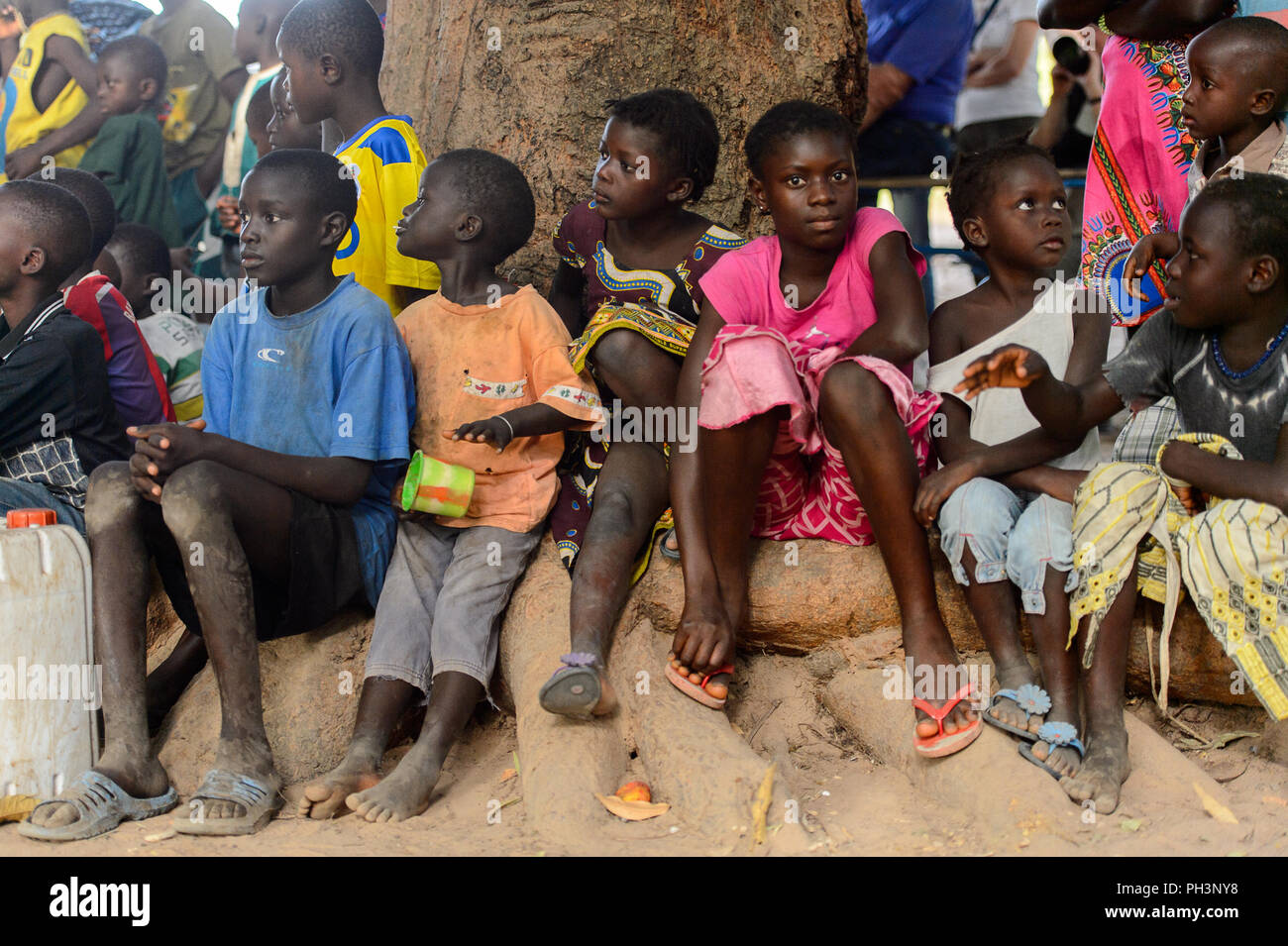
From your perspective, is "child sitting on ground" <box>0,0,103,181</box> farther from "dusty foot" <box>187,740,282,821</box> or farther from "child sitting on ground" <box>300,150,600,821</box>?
"dusty foot" <box>187,740,282,821</box>

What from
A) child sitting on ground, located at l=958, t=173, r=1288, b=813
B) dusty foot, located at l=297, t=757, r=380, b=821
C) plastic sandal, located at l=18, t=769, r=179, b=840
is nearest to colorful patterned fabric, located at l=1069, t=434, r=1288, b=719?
child sitting on ground, located at l=958, t=173, r=1288, b=813

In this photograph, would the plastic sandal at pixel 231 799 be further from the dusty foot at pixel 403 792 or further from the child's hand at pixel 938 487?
the child's hand at pixel 938 487

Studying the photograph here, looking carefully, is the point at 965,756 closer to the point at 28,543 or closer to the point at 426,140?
the point at 28,543

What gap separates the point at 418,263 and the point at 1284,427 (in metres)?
2.47

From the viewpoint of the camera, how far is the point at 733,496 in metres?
2.88

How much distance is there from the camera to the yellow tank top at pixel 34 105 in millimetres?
6027

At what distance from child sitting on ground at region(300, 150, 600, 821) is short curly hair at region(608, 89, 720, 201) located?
38cm

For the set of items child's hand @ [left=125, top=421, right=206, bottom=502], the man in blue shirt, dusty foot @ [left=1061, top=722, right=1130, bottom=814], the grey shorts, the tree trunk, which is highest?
the man in blue shirt

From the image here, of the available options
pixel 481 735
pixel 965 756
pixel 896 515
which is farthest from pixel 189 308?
pixel 965 756

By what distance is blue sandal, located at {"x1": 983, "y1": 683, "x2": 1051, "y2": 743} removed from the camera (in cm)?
260

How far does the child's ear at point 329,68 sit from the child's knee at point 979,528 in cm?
253

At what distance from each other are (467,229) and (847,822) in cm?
187

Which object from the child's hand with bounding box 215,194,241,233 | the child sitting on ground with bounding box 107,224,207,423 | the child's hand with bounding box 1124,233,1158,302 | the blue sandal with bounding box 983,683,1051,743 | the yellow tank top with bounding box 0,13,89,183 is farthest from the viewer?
the yellow tank top with bounding box 0,13,89,183

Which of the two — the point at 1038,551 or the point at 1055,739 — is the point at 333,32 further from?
the point at 1055,739
